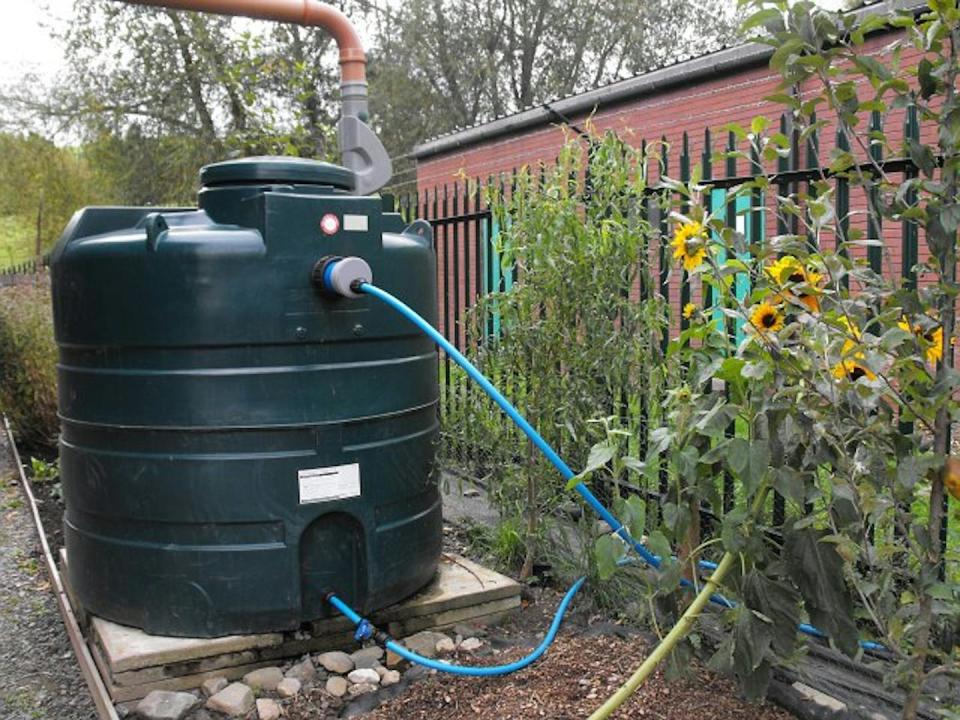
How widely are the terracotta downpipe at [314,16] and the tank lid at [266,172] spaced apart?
4.16ft

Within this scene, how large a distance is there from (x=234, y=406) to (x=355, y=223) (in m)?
0.71

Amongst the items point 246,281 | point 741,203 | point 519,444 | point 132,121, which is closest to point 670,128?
point 741,203

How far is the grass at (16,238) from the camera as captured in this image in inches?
913

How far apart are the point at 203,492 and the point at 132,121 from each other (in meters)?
17.2

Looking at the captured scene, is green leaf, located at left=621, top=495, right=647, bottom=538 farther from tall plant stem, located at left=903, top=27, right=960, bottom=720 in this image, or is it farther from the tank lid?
the tank lid

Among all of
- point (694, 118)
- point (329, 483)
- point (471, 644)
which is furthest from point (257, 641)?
point (694, 118)

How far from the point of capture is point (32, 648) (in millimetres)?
3570

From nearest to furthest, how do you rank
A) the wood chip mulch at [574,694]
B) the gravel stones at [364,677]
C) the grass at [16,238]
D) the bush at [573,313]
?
the wood chip mulch at [574,694], the gravel stones at [364,677], the bush at [573,313], the grass at [16,238]

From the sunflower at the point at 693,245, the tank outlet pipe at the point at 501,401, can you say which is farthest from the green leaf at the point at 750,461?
the tank outlet pipe at the point at 501,401

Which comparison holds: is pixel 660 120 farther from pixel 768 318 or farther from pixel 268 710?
pixel 268 710

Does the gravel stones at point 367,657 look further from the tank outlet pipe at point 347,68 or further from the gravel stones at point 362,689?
the tank outlet pipe at point 347,68

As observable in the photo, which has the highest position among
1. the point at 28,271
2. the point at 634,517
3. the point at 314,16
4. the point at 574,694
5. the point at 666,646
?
the point at 314,16

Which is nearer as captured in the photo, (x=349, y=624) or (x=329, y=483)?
(x=329, y=483)

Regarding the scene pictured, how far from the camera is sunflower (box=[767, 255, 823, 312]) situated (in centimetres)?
207
